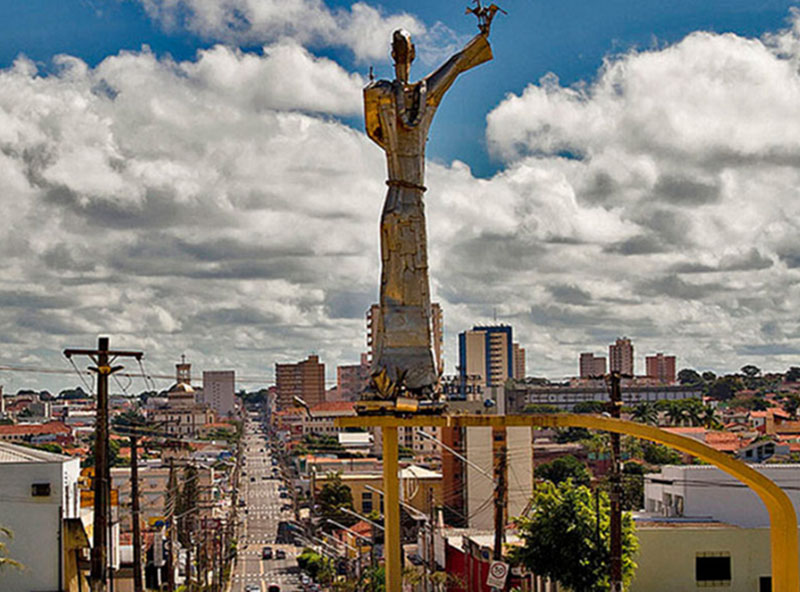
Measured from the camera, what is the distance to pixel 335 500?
304ft

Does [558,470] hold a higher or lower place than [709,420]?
lower

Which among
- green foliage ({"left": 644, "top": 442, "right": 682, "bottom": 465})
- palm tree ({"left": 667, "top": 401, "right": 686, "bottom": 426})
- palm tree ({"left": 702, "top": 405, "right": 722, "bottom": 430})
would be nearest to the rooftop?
green foliage ({"left": 644, "top": 442, "right": 682, "bottom": 465})

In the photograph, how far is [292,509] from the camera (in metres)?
130

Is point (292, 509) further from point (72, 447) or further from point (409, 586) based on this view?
point (409, 586)

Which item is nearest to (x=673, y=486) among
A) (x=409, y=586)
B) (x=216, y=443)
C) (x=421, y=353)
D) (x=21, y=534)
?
(x=409, y=586)

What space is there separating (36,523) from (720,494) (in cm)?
2322

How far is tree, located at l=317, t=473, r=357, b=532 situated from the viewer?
9106cm

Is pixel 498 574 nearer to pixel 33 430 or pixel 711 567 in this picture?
pixel 711 567

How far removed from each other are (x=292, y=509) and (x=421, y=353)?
115 meters

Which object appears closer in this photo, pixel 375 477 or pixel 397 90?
pixel 397 90

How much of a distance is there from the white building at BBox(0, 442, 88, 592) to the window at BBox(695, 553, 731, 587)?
798 inches

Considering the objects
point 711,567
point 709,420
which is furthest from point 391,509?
point 709,420

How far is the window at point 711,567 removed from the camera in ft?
128

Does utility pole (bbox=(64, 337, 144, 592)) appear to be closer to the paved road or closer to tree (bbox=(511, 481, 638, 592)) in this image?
tree (bbox=(511, 481, 638, 592))
